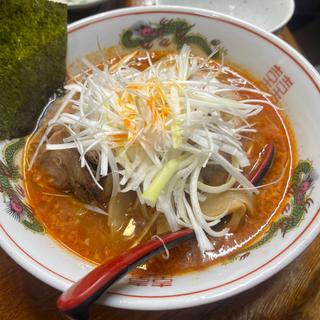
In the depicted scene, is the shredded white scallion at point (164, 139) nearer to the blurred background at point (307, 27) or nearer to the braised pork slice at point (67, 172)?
the braised pork slice at point (67, 172)

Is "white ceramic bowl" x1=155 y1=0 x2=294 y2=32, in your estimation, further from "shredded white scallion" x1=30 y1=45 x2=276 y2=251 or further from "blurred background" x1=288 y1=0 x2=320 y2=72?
"blurred background" x1=288 y1=0 x2=320 y2=72

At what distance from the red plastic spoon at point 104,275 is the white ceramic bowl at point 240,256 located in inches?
2.7

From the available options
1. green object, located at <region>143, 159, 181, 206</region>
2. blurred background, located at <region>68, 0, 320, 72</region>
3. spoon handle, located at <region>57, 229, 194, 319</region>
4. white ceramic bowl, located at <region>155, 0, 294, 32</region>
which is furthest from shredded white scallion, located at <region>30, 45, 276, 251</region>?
blurred background, located at <region>68, 0, 320, 72</region>

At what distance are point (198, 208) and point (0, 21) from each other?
30.1 inches

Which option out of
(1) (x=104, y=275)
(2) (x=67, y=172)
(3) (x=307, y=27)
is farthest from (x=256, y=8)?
(1) (x=104, y=275)

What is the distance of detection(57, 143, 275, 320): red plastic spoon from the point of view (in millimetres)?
792

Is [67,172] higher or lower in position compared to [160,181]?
lower

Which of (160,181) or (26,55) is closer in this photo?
(160,181)

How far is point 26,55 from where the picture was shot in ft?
3.92

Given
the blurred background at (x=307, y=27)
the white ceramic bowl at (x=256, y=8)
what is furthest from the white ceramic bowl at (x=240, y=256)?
the blurred background at (x=307, y=27)

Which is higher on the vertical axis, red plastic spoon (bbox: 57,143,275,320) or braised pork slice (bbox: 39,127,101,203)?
red plastic spoon (bbox: 57,143,275,320)

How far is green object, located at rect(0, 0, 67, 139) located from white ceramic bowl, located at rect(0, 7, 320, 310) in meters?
0.09

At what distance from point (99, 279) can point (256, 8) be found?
147 centimetres

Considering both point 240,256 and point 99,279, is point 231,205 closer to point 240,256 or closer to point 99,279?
point 240,256
